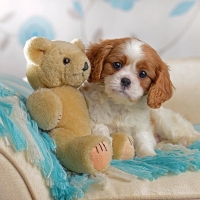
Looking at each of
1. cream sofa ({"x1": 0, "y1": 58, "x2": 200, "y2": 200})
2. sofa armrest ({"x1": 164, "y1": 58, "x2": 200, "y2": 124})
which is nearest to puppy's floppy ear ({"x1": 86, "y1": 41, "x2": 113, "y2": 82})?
cream sofa ({"x1": 0, "y1": 58, "x2": 200, "y2": 200})

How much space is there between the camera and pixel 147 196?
46.2 inches

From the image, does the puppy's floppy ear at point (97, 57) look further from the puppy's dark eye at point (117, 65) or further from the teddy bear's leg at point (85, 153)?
the teddy bear's leg at point (85, 153)

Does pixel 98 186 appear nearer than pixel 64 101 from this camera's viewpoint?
Yes

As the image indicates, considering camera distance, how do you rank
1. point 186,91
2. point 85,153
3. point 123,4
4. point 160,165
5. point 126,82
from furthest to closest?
point 123,4
point 186,91
point 126,82
point 160,165
point 85,153

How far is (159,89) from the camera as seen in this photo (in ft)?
4.96

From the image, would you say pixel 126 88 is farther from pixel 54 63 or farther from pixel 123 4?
pixel 123 4

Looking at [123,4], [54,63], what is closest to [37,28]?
[123,4]

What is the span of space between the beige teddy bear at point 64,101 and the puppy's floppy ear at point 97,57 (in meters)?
0.06

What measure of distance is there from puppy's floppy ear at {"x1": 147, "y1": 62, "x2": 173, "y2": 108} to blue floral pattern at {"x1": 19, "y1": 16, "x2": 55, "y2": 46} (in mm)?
1362

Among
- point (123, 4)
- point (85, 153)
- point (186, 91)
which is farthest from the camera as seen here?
point (123, 4)

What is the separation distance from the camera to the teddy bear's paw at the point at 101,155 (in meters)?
1.19

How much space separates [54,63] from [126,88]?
0.87 feet

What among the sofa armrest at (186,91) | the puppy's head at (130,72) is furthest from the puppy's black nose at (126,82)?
the sofa armrest at (186,91)

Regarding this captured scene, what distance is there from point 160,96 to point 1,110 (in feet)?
1.96
